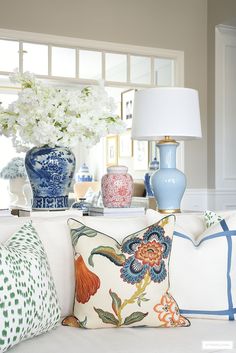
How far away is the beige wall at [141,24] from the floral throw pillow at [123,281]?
10.6ft

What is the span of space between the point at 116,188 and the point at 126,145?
15.9 feet

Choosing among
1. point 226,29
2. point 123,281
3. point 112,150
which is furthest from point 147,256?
point 112,150

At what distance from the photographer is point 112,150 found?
24.9 feet

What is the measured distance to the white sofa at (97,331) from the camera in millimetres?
1356

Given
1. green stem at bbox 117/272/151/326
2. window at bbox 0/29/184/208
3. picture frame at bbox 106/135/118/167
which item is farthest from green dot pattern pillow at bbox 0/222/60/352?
picture frame at bbox 106/135/118/167

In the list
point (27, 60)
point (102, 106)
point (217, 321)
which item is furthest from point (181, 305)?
point (27, 60)

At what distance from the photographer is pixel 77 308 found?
60.9 inches

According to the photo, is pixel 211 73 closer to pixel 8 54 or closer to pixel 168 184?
pixel 8 54

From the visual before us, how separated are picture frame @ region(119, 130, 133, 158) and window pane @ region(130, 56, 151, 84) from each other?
176cm

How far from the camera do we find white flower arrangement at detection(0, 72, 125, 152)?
6.41 feet

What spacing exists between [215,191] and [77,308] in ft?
11.8

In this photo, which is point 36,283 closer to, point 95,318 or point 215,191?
point 95,318

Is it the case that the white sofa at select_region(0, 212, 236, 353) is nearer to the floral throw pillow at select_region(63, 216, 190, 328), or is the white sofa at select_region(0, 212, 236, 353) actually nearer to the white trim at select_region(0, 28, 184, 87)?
the floral throw pillow at select_region(63, 216, 190, 328)

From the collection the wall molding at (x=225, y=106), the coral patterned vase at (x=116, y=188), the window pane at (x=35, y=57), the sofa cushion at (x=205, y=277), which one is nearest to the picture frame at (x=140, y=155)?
the wall molding at (x=225, y=106)
